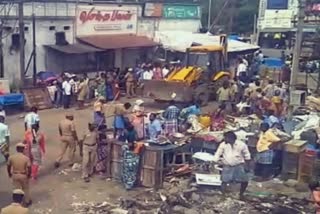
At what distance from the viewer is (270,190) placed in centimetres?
1219

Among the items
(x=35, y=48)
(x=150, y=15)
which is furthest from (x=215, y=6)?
(x=35, y=48)

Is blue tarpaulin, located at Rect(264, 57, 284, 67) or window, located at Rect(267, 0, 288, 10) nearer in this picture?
blue tarpaulin, located at Rect(264, 57, 284, 67)

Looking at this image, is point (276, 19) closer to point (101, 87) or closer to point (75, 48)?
point (75, 48)

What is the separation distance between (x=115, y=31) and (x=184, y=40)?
3.81 meters

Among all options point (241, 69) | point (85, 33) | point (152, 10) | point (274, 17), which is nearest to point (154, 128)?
point (241, 69)

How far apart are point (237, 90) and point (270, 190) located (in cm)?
882

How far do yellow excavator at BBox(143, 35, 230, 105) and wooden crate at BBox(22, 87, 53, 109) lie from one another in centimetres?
373

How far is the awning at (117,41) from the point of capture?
90.7 feet

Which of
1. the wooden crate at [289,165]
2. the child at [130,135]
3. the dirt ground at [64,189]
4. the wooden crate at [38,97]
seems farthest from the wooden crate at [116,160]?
the wooden crate at [38,97]

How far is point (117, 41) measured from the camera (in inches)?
1136

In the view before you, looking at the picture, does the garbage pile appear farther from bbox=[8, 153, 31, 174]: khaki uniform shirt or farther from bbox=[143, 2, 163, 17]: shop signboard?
bbox=[143, 2, 163, 17]: shop signboard

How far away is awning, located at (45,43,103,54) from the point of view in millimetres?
25795

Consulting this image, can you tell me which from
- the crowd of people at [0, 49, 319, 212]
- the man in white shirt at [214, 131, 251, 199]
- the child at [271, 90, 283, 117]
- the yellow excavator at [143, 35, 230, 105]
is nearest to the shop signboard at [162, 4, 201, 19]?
the yellow excavator at [143, 35, 230, 105]

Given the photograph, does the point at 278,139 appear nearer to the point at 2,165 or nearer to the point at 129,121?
the point at 129,121
